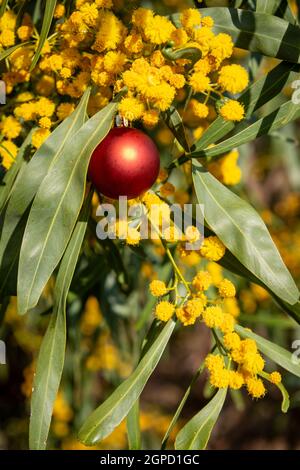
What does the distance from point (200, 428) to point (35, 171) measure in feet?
1.41

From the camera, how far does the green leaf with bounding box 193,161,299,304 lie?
3.06ft

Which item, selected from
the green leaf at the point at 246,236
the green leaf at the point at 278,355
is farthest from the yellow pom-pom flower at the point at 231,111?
the green leaf at the point at 278,355

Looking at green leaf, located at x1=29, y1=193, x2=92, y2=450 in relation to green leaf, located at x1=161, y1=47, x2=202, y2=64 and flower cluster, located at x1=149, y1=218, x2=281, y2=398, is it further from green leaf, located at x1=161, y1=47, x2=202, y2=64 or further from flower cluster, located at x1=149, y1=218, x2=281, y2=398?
green leaf, located at x1=161, y1=47, x2=202, y2=64

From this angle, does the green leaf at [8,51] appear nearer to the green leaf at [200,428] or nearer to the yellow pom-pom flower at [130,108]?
the yellow pom-pom flower at [130,108]

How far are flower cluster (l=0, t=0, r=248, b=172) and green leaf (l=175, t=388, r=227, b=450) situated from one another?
0.40 meters

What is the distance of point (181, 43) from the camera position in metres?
0.93

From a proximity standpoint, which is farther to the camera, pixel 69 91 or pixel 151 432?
pixel 151 432

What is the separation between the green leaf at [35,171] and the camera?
36.9 inches

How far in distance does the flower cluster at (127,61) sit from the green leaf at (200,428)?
401 mm

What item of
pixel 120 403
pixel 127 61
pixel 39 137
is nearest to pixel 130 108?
pixel 127 61

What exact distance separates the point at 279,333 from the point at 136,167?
4.74ft

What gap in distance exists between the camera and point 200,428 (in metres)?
1.00
